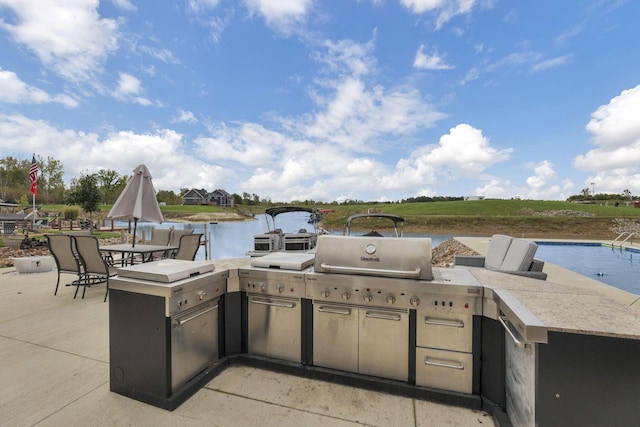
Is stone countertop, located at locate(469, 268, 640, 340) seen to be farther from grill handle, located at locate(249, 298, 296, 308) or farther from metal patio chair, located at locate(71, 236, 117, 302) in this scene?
metal patio chair, located at locate(71, 236, 117, 302)

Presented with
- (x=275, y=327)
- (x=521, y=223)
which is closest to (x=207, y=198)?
A: (x=521, y=223)

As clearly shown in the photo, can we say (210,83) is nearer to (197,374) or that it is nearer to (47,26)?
(47,26)

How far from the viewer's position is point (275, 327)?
212 cm

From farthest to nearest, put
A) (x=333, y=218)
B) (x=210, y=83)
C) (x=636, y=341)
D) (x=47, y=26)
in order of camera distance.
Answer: (x=333, y=218)
(x=210, y=83)
(x=47, y=26)
(x=636, y=341)

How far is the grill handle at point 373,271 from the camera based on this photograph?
5.67 ft

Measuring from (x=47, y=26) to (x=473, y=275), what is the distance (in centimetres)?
1009

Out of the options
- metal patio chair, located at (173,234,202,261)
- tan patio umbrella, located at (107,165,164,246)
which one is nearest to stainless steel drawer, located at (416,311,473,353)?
metal patio chair, located at (173,234,202,261)

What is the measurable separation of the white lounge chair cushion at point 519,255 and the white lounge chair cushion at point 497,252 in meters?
0.13

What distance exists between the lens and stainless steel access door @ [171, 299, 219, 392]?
173 centimetres

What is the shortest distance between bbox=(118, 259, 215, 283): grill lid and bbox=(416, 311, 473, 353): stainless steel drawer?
5.22 ft

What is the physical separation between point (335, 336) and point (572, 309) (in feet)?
4.48

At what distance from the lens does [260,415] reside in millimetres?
1643

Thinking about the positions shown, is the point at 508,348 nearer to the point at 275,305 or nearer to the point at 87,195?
the point at 275,305

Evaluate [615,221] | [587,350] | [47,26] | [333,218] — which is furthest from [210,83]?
[615,221]
